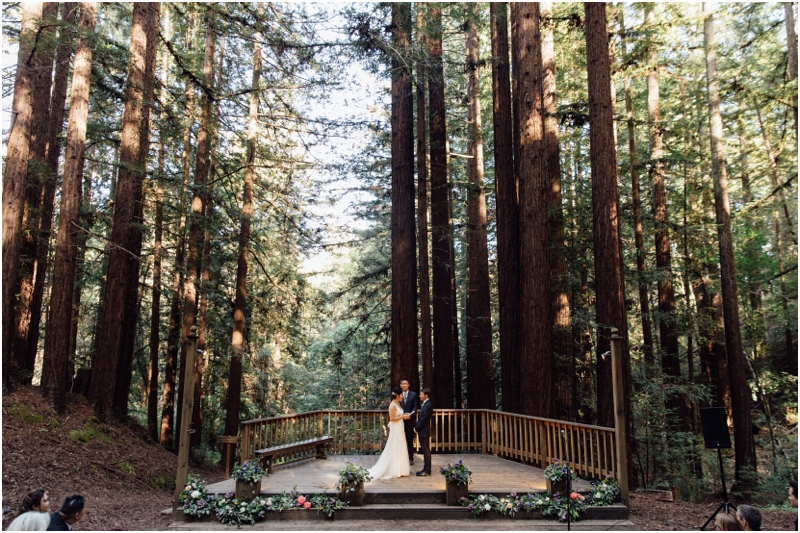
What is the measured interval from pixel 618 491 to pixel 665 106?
58.0 ft

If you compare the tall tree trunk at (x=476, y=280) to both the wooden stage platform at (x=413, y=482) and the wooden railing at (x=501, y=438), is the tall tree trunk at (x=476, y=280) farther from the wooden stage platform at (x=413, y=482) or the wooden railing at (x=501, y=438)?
the wooden stage platform at (x=413, y=482)

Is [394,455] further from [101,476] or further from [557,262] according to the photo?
[557,262]

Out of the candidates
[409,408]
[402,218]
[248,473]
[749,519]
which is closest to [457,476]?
[409,408]

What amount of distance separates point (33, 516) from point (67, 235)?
665 centimetres

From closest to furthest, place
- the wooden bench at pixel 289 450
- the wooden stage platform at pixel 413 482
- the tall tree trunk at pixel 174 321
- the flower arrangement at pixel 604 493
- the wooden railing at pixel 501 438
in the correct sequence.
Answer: the flower arrangement at pixel 604 493, the wooden stage platform at pixel 413 482, the wooden railing at pixel 501 438, the wooden bench at pixel 289 450, the tall tree trunk at pixel 174 321

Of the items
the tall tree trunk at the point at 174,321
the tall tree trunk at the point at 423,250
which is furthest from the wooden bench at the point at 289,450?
the tall tree trunk at the point at 174,321

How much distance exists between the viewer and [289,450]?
367 inches

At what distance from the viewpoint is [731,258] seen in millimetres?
13617

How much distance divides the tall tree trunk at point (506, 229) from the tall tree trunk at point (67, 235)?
31.7ft

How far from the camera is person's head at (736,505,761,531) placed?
4.84 m

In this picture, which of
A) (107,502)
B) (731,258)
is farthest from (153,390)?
(731,258)

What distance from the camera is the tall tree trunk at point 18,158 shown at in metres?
9.07

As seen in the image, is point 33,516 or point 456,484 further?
point 456,484

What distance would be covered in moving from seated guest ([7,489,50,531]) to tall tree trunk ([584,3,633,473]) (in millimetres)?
9027
